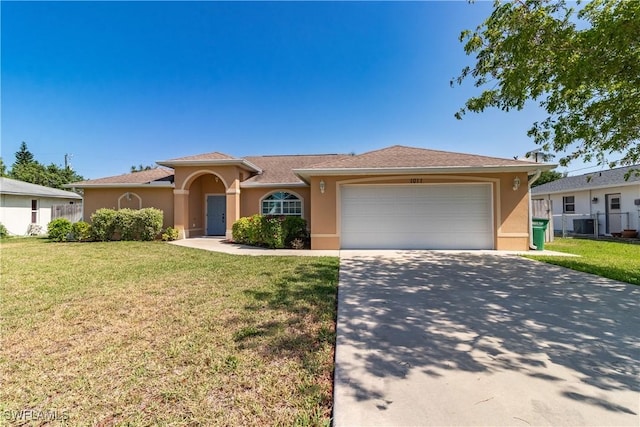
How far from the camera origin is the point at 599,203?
17016 mm

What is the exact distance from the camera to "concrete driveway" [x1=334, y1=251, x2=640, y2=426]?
6.78 ft

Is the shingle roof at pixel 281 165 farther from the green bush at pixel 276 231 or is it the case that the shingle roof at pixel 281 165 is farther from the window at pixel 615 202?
the window at pixel 615 202

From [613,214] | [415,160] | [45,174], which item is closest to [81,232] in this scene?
[415,160]

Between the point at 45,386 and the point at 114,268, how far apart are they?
562 centimetres

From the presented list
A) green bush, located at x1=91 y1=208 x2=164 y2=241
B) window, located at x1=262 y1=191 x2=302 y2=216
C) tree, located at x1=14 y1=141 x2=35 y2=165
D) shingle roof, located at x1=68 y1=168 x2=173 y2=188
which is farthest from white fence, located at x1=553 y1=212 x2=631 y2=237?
tree, located at x1=14 y1=141 x2=35 y2=165

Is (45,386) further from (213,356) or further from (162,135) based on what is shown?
(162,135)

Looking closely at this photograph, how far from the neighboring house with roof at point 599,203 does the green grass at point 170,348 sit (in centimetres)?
1694

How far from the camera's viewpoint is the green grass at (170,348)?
7.13ft

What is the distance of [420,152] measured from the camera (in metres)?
11.9

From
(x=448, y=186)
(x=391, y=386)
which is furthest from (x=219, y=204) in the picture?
(x=391, y=386)

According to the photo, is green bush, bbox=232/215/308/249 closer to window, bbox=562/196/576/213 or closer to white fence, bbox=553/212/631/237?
white fence, bbox=553/212/631/237

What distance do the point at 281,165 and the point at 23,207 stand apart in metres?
18.0

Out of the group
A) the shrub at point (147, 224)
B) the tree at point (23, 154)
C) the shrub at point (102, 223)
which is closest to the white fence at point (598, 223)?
the shrub at point (147, 224)

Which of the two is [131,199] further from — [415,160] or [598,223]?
[598,223]
